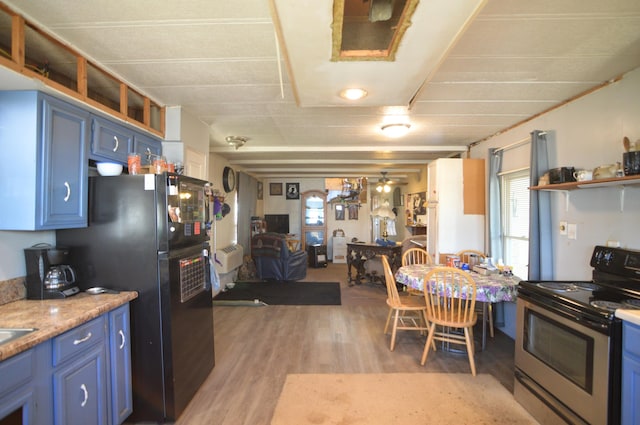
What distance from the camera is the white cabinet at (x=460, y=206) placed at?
154 inches

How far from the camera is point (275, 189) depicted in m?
8.41

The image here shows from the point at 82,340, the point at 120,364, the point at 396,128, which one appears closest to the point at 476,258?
the point at 396,128

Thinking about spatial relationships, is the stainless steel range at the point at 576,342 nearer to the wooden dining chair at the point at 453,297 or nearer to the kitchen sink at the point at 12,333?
the wooden dining chair at the point at 453,297

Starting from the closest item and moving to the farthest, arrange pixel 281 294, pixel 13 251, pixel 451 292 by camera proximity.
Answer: pixel 13 251
pixel 451 292
pixel 281 294

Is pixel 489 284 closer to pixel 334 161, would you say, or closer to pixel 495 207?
pixel 495 207

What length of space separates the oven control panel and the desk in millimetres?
3157

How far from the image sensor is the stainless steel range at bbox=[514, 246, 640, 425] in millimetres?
1541

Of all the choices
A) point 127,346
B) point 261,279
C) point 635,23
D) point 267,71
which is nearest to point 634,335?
point 635,23

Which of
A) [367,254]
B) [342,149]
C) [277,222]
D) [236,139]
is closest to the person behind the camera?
[236,139]

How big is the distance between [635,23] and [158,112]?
135 inches

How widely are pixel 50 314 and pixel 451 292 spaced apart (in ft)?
9.31

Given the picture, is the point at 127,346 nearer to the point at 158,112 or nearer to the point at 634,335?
the point at 158,112

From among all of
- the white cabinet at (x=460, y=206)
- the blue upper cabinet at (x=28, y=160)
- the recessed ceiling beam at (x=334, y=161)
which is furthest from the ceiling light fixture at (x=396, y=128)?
the blue upper cabinet at (x=28, y=160)

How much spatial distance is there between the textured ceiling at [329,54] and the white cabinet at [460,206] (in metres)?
0.92
